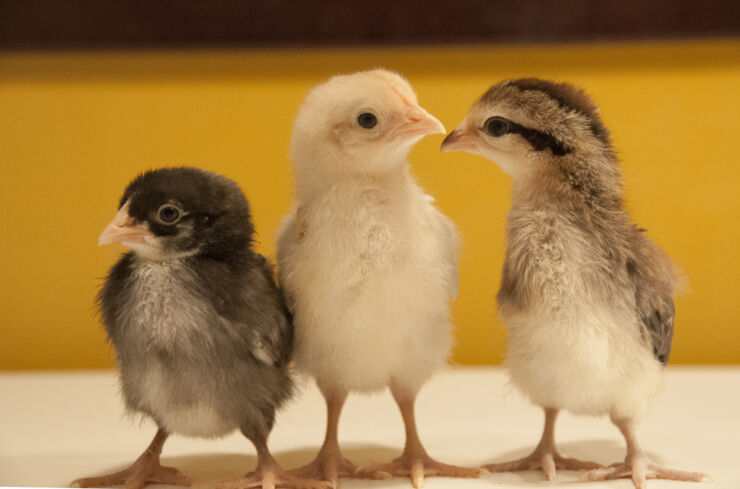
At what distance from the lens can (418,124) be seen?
117 centimetres

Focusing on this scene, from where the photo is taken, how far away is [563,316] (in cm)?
117

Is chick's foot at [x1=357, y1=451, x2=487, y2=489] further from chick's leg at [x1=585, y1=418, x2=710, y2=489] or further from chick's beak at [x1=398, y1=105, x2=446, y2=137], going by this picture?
chick's beak at [x1=398, y1=105, x2=446, y2=137]

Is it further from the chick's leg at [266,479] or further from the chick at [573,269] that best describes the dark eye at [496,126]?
the chick's leg at [266,479]

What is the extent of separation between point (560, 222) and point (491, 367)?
77 centimetres

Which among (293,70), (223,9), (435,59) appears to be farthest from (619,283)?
(223,9)

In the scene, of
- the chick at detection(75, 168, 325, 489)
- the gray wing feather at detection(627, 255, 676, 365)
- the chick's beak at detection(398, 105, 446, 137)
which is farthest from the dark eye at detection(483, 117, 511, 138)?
the chick at detection(75, 168, 325, 489)

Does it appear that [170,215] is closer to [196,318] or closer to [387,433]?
[196,318]

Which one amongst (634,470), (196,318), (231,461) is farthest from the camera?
(231,461)

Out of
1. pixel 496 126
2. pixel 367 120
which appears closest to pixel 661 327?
pixel 496 126

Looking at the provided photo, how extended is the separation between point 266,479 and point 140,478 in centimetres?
20

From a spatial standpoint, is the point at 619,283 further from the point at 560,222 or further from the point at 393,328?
the point at 393,328

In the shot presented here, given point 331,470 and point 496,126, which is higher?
point 496,126

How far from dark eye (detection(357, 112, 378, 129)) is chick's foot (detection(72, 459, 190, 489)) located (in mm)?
600

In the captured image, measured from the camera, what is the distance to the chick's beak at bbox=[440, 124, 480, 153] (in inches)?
49.4
